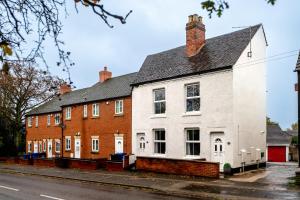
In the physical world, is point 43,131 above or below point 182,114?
below

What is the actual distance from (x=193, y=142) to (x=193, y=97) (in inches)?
122

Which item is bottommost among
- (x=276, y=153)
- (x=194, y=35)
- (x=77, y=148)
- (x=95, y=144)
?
(x=276, y=153)

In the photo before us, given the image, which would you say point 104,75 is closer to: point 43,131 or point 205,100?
point 43,131

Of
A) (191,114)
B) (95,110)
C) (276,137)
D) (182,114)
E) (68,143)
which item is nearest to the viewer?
(191,114)

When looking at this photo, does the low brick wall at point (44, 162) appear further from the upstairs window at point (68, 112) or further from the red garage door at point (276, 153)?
the red garage door at point (276, 153)

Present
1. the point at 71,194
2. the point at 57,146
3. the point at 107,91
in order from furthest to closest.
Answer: the point at 57,146
the point at 107,91
the point at 71,194

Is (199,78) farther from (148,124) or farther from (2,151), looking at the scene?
(2,151)

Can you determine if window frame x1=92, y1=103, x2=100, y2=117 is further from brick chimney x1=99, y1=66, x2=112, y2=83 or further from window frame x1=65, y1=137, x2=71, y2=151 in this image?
brick chimney x1=99, y1=66, x2=112, y2=83

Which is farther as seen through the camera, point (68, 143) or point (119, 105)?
point (68, 143)

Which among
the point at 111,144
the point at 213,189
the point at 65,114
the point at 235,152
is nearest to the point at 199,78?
the point at 235,152

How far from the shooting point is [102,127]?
3359 centimetres

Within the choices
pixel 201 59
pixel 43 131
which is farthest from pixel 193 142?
pixel 43 131

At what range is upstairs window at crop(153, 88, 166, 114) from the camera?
27.1 metres

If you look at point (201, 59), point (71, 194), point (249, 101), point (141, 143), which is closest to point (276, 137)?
point (249, 101)
